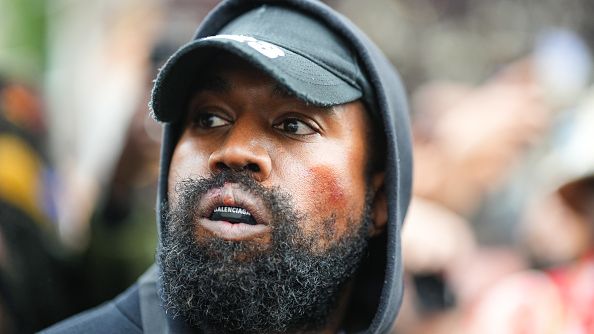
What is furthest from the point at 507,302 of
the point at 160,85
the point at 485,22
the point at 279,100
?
the point at 485,22

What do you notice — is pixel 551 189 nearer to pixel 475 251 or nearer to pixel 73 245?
pixel 475 251

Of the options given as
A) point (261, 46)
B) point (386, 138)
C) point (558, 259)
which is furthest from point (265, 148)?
point (558, 259)

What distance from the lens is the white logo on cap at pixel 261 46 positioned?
2.25m

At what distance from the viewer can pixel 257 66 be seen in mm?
2189

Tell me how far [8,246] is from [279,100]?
191 cm

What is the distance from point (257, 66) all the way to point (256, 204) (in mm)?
384

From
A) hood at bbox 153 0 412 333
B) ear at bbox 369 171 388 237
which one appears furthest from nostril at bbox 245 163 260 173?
ear at bbox 369 171 388 237

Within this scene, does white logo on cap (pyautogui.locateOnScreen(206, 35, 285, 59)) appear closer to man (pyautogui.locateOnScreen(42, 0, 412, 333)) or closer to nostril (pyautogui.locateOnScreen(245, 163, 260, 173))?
man (pyautogui.locateOnScreen(42, 0, 412, 333))

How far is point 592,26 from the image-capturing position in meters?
6.41

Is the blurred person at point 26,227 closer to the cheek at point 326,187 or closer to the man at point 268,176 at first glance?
the man at point 268,176

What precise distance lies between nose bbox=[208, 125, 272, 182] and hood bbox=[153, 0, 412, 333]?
0.30 meters

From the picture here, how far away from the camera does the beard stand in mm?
2246

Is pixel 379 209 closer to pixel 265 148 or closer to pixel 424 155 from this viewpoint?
pixel 265 148

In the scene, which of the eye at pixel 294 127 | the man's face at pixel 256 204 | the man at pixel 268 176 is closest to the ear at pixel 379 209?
the man at pixel 268 176
